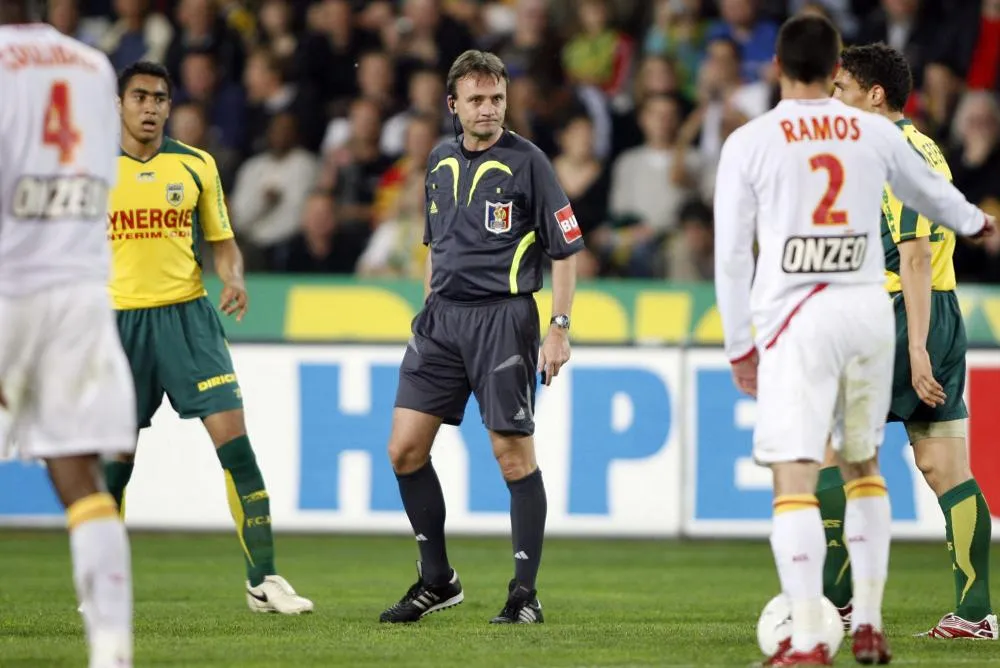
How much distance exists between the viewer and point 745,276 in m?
5.49

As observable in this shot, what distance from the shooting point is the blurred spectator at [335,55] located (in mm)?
15344

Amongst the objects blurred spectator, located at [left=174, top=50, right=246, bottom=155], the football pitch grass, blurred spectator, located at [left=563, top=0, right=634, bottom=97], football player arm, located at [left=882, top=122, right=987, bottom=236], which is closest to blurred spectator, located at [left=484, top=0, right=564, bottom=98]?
blurred spectator, located at [left=563, top=0, right=634, bottom=97]

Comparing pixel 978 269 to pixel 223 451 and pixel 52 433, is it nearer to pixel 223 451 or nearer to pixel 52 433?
pixel 223 451

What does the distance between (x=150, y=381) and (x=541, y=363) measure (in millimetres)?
1804

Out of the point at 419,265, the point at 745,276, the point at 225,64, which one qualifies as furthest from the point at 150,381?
the point at 225,64

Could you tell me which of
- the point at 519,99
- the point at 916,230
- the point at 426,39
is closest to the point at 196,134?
the point at 426,39

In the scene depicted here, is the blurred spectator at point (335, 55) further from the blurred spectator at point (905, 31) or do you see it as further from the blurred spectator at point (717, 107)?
the blurred spectator at point (905, 31)

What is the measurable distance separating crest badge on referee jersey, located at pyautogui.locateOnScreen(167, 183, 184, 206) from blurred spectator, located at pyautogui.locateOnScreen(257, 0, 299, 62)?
26.1 feet

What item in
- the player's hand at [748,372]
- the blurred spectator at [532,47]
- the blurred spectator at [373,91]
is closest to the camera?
the player's hand at [748,372]

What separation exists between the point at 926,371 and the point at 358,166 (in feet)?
27.3

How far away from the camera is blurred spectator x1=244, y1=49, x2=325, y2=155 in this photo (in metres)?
14.9

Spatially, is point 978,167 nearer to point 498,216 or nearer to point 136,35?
point 498,216

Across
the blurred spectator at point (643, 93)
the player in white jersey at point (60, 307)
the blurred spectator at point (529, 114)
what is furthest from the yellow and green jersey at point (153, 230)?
the blurred spectator at point (643, 93)

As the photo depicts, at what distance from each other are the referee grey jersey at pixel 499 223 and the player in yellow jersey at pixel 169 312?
1.11 metres
